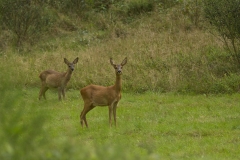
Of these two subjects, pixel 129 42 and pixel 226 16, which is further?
pixel 129 42

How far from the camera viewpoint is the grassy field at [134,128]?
471 centimetres

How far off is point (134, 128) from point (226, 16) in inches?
279

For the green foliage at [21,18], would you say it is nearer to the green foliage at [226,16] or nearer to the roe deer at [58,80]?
the roe deer at [58,80]

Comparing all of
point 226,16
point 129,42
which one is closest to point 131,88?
point 226,16

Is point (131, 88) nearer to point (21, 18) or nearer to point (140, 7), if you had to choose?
point (21, 18)

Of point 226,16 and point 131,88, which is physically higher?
point 226,16

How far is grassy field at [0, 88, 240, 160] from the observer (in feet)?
15.5

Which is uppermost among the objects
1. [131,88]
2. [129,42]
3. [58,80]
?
[129,42]

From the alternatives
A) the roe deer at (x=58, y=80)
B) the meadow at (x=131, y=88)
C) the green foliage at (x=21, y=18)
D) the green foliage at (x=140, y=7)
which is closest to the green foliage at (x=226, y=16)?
the meadow at (x=131, y=88)

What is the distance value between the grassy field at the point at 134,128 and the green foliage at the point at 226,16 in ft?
8.38

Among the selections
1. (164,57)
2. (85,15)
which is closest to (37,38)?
(85,15)

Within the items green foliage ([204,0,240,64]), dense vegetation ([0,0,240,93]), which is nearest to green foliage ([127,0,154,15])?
dense vegetation ([0,0,240,93])

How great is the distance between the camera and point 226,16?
19188 mm

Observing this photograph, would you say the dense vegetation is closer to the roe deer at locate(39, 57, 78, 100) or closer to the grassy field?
the grassy field
